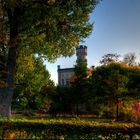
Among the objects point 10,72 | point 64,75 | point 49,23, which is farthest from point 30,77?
point 64,75

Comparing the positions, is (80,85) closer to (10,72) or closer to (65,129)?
(10,72)

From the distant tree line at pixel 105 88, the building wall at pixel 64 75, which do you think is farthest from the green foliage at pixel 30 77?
the building wall at pixel 64 75

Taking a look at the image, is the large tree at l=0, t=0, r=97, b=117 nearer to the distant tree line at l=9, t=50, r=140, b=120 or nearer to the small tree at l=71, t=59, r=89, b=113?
the distant tree line at l=9, t=50, r=140, b=120

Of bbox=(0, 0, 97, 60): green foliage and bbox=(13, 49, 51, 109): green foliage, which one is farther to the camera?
bbox=(13, 49, 51, 109): green foliage

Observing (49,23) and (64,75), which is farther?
(64,75)

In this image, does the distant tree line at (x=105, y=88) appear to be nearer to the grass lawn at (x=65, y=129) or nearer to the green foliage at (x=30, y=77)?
the green foliage at (x=30, y=77)

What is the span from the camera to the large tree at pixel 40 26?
27.3 metres

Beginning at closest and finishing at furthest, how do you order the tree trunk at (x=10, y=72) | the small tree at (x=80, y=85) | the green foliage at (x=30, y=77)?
the tree trunk at (x=10, y=72)
the green foliage at (x=30, y=77)
the small tree at (x=80, y=85)

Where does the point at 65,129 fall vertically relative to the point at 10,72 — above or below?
below

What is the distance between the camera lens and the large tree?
89.6 feet

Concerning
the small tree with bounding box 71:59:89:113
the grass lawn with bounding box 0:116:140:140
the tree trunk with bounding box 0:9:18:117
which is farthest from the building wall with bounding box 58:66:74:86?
the grass lawn with bounding box 0:116:140:140

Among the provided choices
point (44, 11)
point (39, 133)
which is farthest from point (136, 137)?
point (44, 11)

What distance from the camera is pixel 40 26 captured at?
28.7 m

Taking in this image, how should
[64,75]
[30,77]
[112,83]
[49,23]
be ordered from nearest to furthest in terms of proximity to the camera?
[49,23], [30,77], [112,83], [64,75]
